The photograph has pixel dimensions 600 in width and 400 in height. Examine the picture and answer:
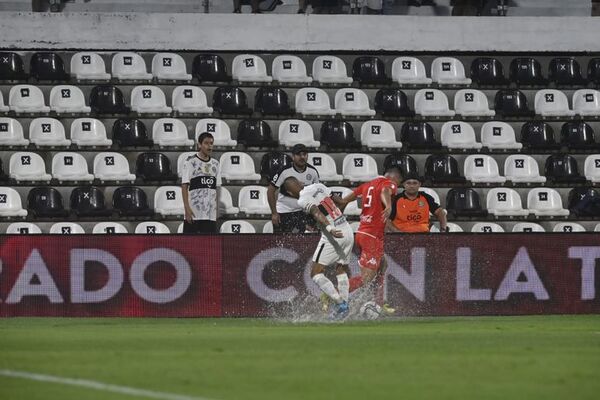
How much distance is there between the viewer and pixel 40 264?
16953 mm

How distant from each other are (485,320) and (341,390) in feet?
29.0

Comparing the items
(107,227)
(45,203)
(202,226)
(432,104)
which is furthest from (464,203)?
(45,203)

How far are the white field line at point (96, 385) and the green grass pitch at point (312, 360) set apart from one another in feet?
0.36

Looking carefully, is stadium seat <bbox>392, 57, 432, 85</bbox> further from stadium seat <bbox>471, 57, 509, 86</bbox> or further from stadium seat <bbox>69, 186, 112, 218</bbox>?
stadium seat <bbox>69, 186, 112, 218</bbox>

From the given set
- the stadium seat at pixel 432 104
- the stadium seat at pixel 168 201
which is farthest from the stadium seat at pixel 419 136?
the stadium seat at pixel 168 201

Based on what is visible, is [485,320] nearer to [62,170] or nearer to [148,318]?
[148,318]

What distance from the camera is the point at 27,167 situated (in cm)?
2122

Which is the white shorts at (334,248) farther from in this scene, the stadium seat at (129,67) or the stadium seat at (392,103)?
the stadium seat at (129,67)

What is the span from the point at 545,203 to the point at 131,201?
722cm

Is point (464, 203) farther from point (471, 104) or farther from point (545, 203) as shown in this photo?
point (471, 104)

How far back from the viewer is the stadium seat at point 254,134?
22.1m

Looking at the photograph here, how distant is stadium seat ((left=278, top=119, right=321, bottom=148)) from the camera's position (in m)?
22.2

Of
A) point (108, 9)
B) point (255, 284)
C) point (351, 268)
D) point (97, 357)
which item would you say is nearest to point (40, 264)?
point (255, 284)

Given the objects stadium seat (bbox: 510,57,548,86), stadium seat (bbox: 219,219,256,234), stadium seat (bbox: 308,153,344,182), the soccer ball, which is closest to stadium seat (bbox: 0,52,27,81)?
stadium seat (bbox: 219,219,256,234)
